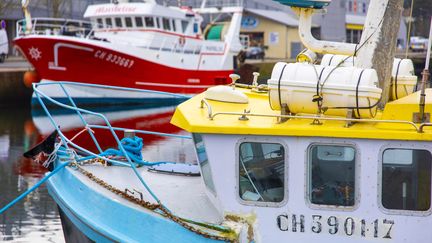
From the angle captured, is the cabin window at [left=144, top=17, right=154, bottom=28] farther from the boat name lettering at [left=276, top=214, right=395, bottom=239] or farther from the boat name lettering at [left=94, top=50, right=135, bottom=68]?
the boat name lettering at [left=276, top=214, right=395, bottom=239]

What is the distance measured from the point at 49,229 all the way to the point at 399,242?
21.6ft

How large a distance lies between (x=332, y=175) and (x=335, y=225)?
0.43 metres

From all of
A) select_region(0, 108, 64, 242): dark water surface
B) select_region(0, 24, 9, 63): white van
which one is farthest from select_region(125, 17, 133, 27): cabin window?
select_region(0, 108, 64, 242): dark water surface

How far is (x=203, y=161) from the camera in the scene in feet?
22.9

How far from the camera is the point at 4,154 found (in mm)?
18219

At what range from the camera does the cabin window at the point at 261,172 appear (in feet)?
21.7

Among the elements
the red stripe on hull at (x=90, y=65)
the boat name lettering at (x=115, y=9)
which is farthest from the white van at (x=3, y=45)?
the red stripe on hull at (x=90, y=65)

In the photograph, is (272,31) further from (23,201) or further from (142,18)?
(23,201)

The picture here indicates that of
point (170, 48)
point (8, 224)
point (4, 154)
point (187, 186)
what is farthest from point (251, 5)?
point (187, 186)

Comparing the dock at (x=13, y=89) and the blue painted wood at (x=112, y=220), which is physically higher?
Answer: the blue painted wood at (x=112, y=220)

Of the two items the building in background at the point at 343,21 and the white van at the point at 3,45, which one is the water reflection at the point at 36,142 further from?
the building in background at the point at 343,21

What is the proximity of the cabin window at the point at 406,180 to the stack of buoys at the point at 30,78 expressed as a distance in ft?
78.0

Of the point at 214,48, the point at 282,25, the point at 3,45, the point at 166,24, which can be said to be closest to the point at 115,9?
the point at 166,24

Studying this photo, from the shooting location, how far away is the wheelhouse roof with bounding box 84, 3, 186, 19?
3150 cm
